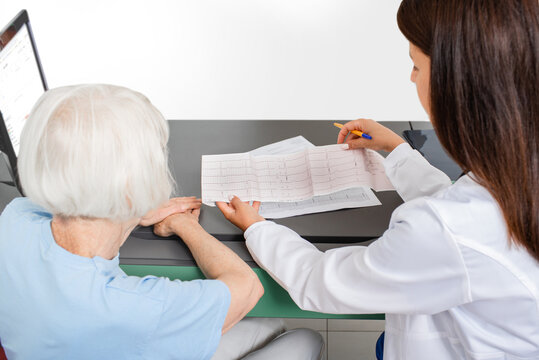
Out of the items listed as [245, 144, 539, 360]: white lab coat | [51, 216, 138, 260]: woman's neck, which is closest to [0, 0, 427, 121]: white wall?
[245, 144, 539, 360]: white lab coat

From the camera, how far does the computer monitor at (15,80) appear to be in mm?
1293

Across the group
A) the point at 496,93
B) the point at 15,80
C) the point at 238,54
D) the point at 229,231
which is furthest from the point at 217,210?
the point at 238,54

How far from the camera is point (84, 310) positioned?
0.89 m

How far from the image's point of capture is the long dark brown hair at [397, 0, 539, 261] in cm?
90

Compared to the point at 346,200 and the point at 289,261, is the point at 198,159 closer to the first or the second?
the point at 346,200

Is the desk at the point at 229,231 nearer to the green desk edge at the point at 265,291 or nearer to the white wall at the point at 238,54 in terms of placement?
the green desk edge at the point at 265,291

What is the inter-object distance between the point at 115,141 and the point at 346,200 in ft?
2.38

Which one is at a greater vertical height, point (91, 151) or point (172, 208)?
point (91, 151)

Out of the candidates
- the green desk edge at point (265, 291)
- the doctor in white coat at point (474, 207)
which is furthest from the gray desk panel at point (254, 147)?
the doctor in white coat at point (474, 207)

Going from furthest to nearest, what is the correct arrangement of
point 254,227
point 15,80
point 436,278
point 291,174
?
point 291,174 → point 15,80 → point 254,227 → point 436,278

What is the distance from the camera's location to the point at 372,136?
61.9 inches

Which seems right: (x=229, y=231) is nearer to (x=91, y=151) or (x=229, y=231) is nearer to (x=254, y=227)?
(x=254, y=227)

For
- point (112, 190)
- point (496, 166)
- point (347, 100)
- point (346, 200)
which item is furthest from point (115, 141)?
point (347, 100)

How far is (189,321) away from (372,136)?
2.74 feet
